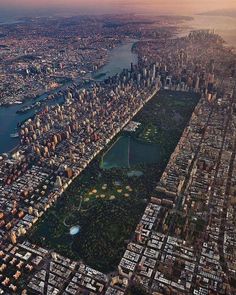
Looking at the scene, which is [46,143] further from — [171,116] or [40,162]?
[171,116]

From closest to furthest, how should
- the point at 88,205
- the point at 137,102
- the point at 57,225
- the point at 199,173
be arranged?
1. the point at 57,225
2. the point at 88,205
3. the point at 199,173
4. the point at 137,102

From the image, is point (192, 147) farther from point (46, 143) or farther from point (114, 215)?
point (46, 143)

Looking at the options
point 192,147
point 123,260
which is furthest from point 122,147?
point 123,260

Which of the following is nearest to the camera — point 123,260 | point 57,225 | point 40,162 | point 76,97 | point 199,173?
point 123,260

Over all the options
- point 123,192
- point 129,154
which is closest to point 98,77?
point 129,154

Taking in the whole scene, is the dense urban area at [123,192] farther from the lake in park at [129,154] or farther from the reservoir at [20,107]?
the reservoir at [20,107]

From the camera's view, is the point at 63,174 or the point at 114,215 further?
the point at 63,174

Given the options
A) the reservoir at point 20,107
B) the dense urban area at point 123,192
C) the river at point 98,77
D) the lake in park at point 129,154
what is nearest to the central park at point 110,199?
the lake in park at point 129,154

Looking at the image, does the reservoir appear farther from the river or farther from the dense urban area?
the dense urban area
